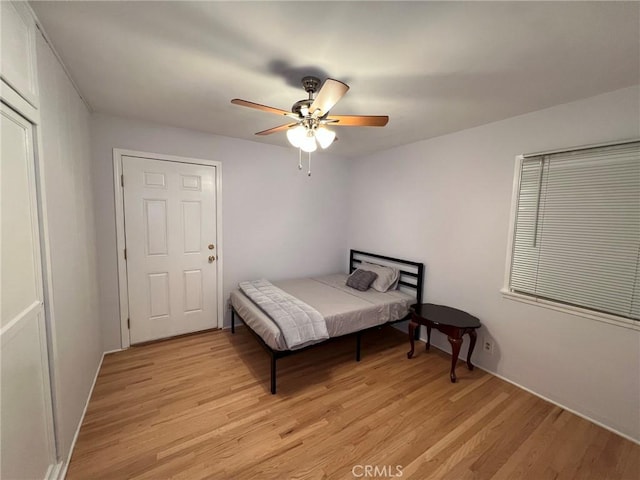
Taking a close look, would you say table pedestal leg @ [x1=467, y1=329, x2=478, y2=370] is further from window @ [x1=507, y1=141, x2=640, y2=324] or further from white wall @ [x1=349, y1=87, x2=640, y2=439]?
window @ [x1=507, y1=141, x2=640, y2=324]

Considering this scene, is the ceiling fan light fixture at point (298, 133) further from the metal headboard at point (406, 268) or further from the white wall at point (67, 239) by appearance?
the metal headboard at point (406, 268)

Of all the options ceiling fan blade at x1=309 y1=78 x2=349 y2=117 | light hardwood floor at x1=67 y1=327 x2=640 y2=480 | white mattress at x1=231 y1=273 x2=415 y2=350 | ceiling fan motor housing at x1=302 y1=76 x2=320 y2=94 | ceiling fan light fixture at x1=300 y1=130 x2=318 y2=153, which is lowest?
light hardwood floor at x1=67 y1=327 x2=640 y2=480

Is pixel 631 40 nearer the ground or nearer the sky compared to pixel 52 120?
nearer the sky

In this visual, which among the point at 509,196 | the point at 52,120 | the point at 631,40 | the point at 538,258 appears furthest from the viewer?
the point at 509,196

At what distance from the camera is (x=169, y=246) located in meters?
3.03

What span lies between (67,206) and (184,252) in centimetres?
145

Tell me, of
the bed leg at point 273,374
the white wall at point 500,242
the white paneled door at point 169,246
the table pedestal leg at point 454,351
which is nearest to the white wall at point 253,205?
the white paneled door at point 169,246

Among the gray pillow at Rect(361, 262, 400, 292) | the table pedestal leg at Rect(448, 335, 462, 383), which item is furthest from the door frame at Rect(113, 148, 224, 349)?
the table pedestal leg at Rect(448, 335, 462, 383)

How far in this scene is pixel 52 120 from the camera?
5.05ft

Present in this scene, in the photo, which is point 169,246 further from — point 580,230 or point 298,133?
point 580,230

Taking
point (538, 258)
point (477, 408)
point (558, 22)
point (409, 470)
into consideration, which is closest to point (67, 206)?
point (409, 470)

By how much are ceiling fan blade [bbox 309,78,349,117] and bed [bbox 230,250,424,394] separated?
173cm

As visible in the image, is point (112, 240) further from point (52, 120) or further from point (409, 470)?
point (409, 470)

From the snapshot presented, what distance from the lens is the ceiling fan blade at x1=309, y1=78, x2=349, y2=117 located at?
4.56 ft
